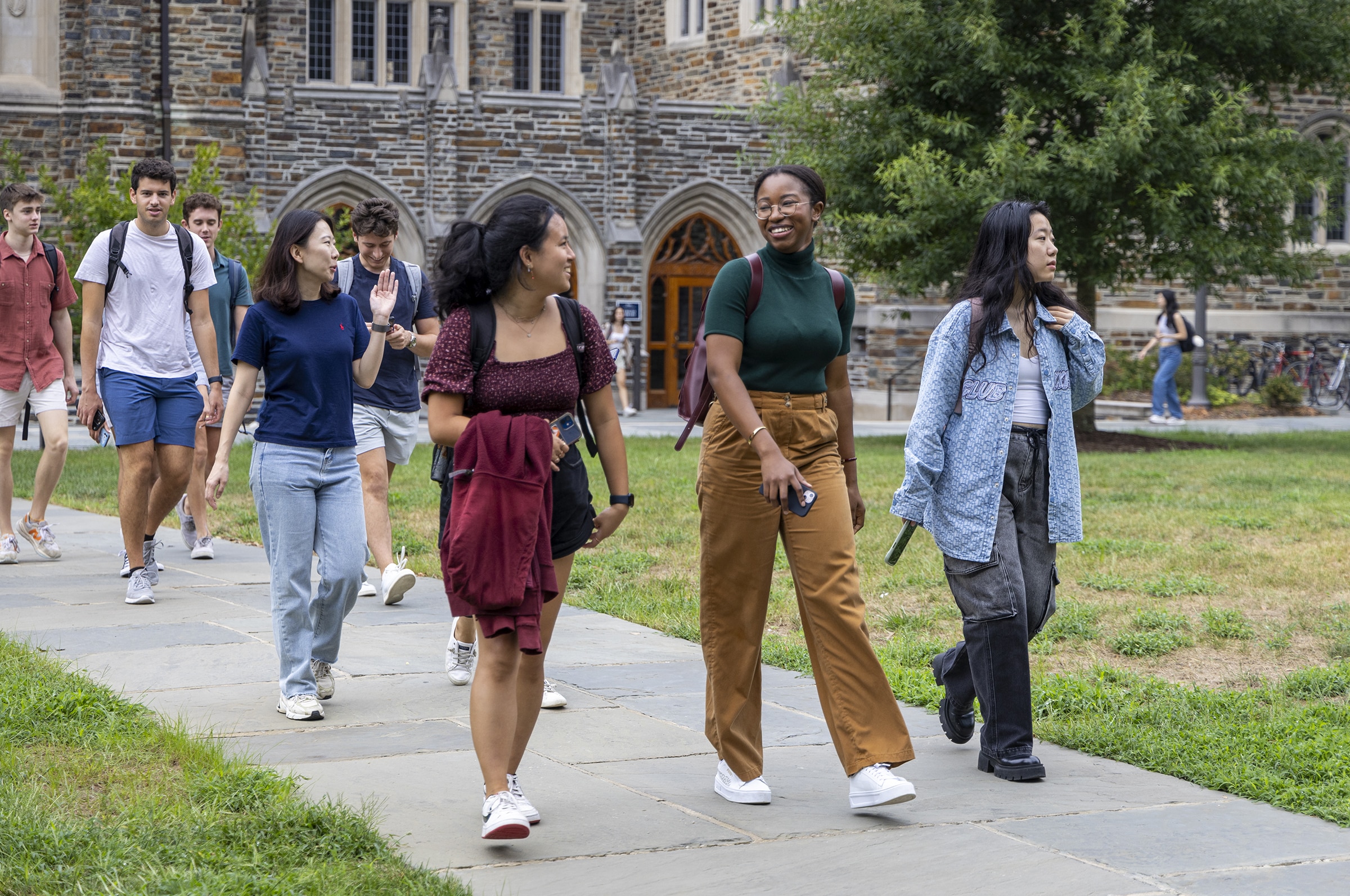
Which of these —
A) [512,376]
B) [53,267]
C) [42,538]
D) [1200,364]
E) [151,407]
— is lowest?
[42,538]

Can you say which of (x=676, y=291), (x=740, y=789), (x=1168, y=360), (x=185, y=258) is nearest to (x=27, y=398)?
(x=185, y=258)

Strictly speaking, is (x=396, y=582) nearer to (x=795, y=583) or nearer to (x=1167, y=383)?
(x=795, y=583)

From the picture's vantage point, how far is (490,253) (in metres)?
4.13

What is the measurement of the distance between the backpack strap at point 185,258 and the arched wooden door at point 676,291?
62.8ft

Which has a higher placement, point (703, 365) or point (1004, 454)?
point (703, 365)

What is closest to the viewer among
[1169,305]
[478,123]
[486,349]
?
[486,349]

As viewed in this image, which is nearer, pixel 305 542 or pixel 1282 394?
pixel 305 542

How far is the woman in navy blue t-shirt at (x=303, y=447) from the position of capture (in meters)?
5.49

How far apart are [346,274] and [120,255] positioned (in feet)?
4.42

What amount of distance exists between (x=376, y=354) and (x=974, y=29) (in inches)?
511

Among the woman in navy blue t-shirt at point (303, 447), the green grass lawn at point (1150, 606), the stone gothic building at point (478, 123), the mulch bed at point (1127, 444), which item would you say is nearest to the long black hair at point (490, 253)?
the woman in navy blue t-shirt at point (303, 447)

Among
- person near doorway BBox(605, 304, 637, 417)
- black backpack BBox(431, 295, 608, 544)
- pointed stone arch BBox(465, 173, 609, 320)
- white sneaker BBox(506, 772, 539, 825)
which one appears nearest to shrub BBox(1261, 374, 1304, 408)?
person near doorway BBox(605, 304, 637, 417)

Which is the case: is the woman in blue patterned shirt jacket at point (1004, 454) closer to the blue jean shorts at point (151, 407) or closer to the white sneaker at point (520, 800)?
the white sneaker at point (520, 800)

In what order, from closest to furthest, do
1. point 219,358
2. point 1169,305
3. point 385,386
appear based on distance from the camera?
1. point 385,386
2. point 219,358
3. point 1169,305
